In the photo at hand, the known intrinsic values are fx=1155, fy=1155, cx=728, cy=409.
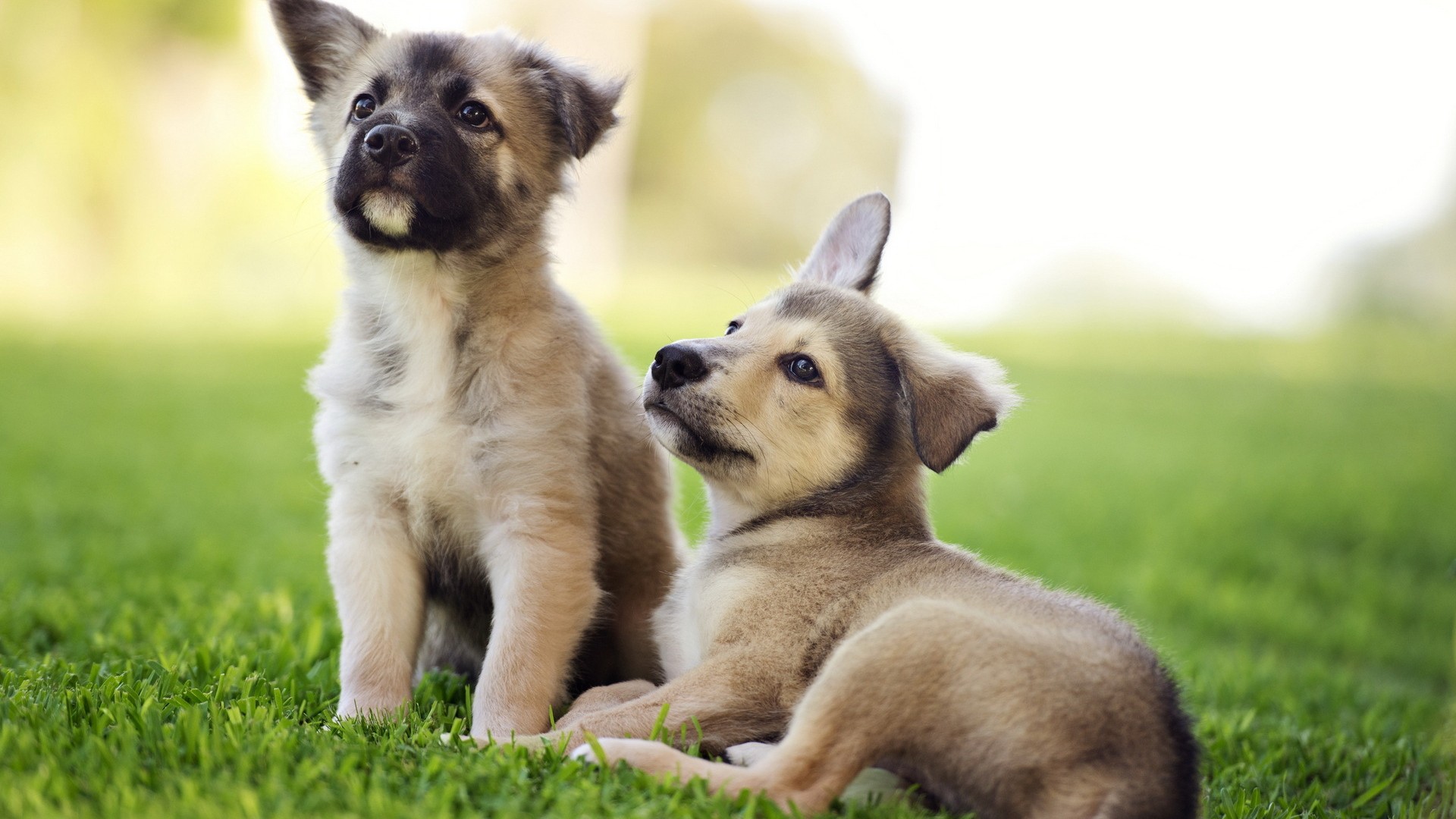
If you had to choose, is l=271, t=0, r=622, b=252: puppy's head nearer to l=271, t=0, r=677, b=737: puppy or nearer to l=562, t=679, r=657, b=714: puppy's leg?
l=271, t=0, r=677, b=737: puppy

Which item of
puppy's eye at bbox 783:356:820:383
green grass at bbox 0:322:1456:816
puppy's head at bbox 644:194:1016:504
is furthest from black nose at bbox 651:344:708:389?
green grass at bbox 0:322:1456:816

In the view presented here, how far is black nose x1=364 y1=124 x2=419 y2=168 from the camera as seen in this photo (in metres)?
3.70

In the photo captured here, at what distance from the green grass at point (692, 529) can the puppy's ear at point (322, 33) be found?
1660 mm

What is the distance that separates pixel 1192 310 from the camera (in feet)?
62.2

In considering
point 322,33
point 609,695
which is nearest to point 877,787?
point 609,695

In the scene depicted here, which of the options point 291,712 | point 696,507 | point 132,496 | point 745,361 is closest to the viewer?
point 291,712

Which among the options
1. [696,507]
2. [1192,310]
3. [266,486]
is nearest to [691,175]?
[1192,310]

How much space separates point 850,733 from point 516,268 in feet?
6.76

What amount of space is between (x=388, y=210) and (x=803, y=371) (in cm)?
145

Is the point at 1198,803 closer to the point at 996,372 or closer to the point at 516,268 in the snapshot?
the point at 996,372

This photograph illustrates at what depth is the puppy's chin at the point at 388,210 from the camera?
12.3 feet

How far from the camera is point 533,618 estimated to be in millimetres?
3578

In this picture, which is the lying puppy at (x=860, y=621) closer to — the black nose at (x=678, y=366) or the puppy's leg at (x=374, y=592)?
the black nose at (x=678, y=366)

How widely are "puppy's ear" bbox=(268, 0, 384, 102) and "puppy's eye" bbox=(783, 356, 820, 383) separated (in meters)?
2.07
